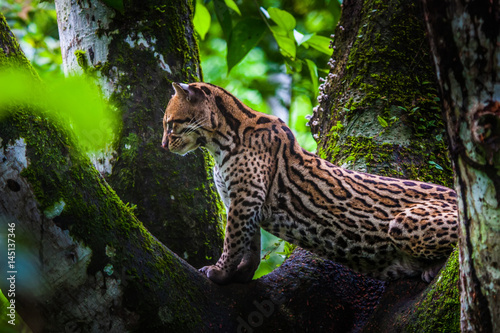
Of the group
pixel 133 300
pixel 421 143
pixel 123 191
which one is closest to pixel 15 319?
pixel 133 300

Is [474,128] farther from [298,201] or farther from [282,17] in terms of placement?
[282,17]

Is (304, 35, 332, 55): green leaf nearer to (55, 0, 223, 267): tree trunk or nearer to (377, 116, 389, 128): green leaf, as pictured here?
(377, 116, 389, 128): green leaf

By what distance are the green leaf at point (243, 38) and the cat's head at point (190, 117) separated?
603mm

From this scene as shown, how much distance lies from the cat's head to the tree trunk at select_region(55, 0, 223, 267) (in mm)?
263

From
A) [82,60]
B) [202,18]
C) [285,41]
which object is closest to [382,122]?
[285,41]

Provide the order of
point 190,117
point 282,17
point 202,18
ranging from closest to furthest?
point 282,17
point 190,117
point 202,18

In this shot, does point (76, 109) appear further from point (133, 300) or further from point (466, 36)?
point (133, 300)

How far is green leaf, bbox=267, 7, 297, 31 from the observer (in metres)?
5.47

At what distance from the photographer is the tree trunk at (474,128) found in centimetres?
211

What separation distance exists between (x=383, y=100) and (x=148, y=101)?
2984mm

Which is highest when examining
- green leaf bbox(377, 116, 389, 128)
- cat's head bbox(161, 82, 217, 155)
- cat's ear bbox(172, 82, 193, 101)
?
cat's ear bbox(172, 82, 193, 101)

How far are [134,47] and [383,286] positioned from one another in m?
3.76

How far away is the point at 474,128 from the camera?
2.25 m

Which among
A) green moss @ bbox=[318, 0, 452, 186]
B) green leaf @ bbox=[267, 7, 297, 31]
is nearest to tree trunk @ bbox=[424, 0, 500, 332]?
green leaf @ bbox=[267, 7, 297, 31]
